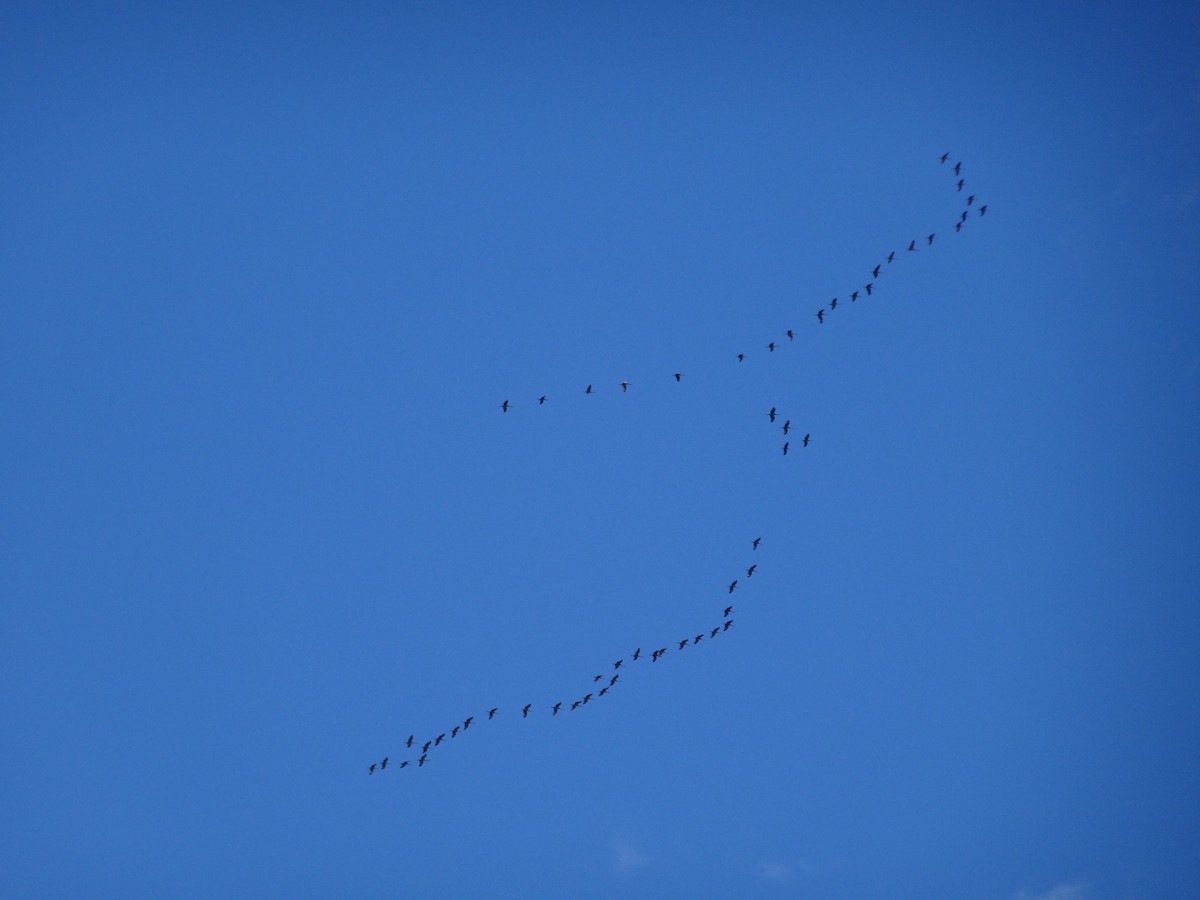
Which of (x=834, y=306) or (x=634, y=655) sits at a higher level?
(x=834, y=306)

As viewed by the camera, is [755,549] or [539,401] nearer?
[539,401]

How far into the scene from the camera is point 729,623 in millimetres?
40250

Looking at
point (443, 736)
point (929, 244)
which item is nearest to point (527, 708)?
point (443, 736)

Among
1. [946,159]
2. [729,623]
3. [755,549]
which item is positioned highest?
[946,159]

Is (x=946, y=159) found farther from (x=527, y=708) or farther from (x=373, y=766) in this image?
(x=373, y=766)

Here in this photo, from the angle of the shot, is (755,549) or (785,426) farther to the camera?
(755,549)

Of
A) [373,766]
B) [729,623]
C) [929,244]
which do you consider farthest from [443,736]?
[929,244]

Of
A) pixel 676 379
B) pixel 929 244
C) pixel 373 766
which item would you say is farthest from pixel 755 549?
pixel 373 766

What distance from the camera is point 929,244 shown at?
40.4 metres

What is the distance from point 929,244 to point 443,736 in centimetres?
3511

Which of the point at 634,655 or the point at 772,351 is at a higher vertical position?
the point at 772,351

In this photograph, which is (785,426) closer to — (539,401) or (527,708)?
(539,401)

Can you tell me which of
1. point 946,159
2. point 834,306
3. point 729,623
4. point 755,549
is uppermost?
point 946,159

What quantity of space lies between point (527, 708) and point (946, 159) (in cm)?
3559
